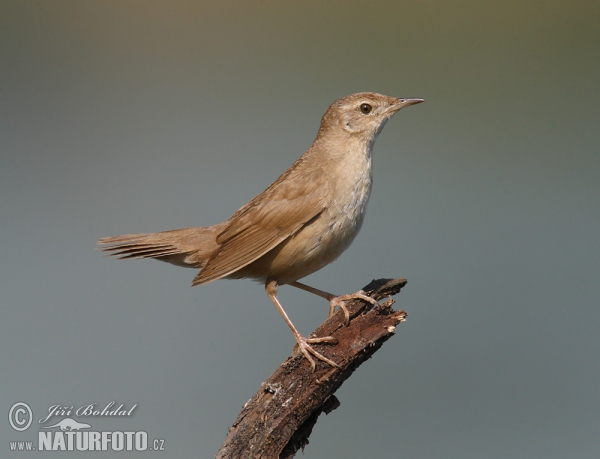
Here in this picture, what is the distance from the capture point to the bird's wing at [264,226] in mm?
2969

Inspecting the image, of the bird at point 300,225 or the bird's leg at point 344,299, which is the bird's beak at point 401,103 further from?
the bird's leg at point 344,299

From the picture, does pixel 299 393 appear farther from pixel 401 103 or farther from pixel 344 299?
pixel 401 103

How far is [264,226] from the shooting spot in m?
3.06

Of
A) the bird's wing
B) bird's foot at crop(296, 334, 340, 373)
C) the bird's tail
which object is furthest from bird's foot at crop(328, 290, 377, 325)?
the bird's tail

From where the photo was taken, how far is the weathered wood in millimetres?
2441

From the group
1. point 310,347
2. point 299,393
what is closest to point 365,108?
point 310,347

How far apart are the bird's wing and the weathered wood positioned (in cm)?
51

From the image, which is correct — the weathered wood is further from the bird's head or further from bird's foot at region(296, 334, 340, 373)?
the bird's head

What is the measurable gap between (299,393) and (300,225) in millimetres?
782

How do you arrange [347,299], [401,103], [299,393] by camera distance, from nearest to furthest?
1. [299,393]
2. [347,299]
3. [401,103]

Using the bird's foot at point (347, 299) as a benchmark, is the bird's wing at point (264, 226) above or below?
above

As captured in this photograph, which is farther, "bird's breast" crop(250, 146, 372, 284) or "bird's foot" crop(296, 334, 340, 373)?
"bird's breast" crop(250, 146, 372, 284)

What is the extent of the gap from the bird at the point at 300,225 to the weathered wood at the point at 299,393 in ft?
0.38

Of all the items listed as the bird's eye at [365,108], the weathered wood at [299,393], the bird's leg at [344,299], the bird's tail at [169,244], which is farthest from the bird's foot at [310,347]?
the bird's eye at [365,108]
